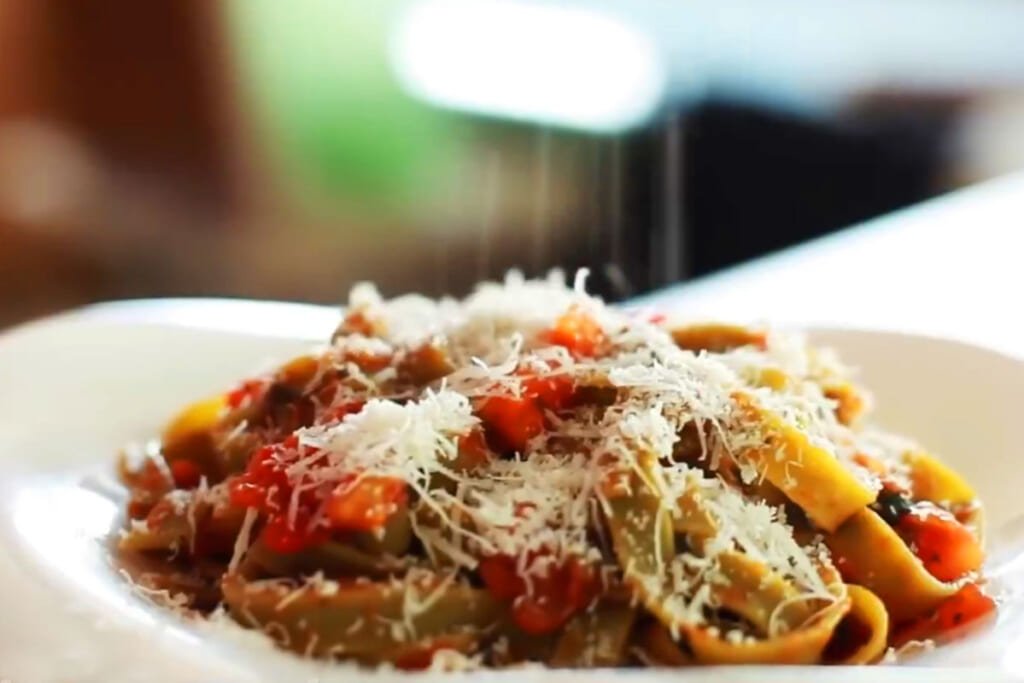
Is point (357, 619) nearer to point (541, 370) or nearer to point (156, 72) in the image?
point (541, 370)

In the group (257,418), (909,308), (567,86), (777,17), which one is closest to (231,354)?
(257,418)

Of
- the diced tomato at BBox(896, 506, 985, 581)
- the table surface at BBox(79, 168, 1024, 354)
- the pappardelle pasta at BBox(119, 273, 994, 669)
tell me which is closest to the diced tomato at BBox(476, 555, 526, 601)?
the pappardelle pasta at BBox(119, 273, 994, 669)

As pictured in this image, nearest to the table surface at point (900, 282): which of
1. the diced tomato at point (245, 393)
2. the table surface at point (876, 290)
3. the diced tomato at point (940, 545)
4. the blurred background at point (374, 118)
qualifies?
the table surface at point (876, 290)

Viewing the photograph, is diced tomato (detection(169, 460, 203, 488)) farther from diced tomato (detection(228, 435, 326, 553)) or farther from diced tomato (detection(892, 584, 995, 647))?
diced tomato (detection(892, 584, 995, 647))

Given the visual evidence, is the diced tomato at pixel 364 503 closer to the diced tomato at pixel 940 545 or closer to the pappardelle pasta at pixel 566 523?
the pappardelle pasta at pixel 566 523

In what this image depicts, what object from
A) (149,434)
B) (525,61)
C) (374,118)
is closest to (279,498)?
(149,434)

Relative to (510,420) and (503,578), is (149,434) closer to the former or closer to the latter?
(510,420)
